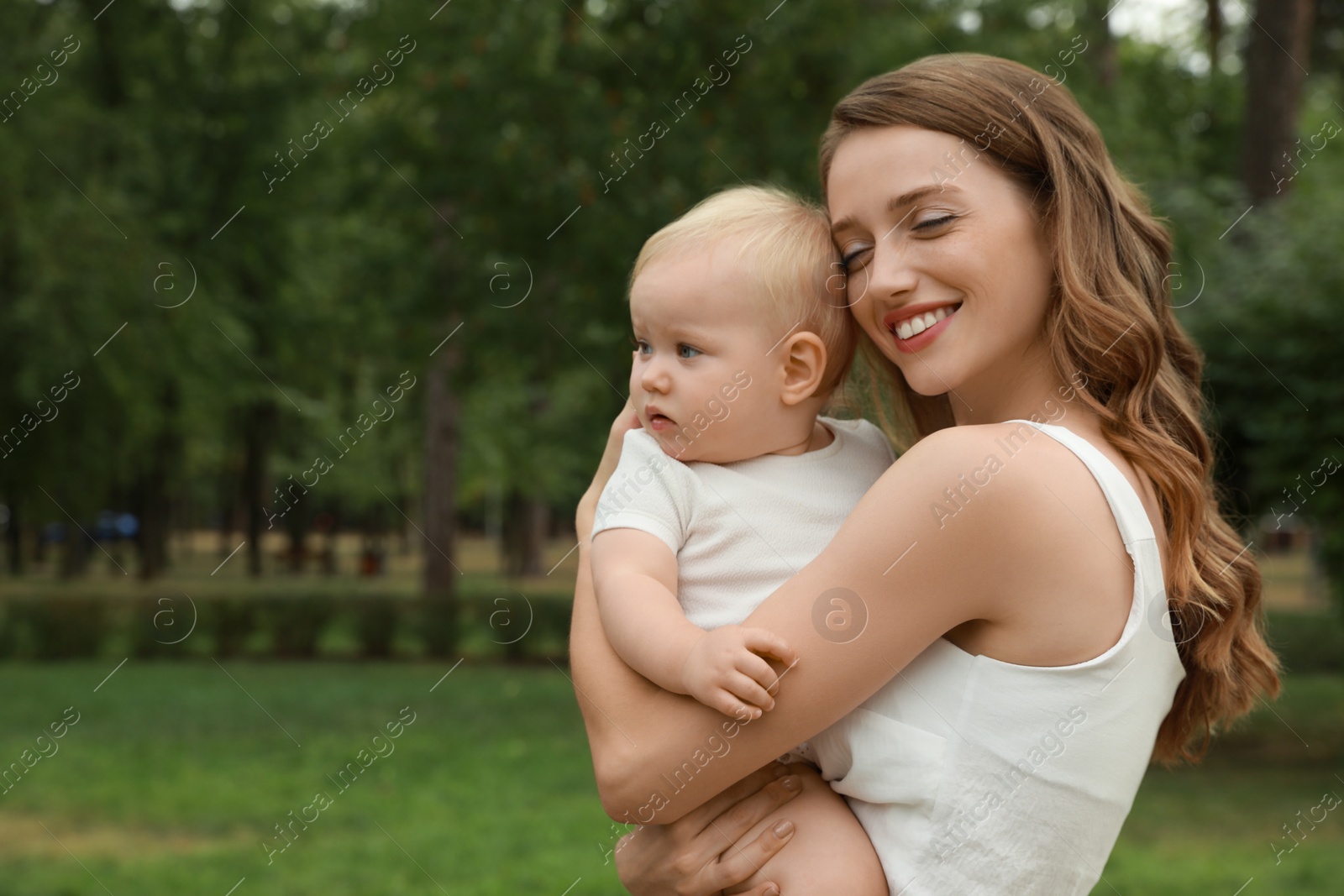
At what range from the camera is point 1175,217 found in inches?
376

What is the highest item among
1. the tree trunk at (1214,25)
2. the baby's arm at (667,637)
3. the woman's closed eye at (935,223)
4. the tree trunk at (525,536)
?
the woman's closed eye at (935,223)

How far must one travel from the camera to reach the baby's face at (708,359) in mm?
1883

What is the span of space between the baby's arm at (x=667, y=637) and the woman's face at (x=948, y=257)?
0.47m

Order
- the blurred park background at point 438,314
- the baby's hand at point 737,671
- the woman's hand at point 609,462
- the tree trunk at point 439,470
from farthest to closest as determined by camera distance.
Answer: the tree trunk at point 439,470
the blurred park background at point 438,314
the woman's hand at point 609,462
the baby's hand at point 737,671

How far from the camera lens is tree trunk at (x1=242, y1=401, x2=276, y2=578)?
26234 millimetres

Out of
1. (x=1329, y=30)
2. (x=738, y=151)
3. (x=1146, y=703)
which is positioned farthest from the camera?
(x=1329, y=30)

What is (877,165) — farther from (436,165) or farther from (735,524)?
(436,165)

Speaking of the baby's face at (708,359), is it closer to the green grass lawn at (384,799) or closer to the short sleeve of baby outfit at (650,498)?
the short sleeve of baby outfit at (650,498)

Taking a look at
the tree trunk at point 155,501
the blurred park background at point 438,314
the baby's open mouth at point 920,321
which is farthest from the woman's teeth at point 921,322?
the tree trunk at point 155,501

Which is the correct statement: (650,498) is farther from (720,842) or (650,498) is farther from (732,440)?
(720,842)

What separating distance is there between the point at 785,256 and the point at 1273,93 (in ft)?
35.0

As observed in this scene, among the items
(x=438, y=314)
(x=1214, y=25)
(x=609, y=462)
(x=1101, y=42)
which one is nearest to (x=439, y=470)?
(x=438, y=314)

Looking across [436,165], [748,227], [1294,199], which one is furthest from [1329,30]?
[748,227]

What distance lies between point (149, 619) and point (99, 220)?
239 inches
